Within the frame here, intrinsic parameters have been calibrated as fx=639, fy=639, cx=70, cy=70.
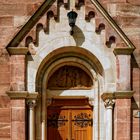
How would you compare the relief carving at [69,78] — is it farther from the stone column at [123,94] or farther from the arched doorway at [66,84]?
the stone column at [123,94]

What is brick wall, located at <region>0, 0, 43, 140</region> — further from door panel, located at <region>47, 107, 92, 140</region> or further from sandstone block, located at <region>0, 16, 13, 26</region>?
door panel, located at <region>47, 107, 92, 140</region>

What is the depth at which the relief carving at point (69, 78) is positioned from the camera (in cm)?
1325

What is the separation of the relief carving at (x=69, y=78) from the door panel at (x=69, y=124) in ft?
1.63

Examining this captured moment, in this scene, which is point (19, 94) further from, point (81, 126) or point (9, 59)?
point (81, 126)

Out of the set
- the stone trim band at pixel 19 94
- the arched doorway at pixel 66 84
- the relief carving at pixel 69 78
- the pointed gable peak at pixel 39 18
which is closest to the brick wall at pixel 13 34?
the stone trim band at pixel 19 94

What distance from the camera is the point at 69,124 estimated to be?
1320 centimetres

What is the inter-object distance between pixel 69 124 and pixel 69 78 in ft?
3.13

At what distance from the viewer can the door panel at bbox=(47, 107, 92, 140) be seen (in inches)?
519

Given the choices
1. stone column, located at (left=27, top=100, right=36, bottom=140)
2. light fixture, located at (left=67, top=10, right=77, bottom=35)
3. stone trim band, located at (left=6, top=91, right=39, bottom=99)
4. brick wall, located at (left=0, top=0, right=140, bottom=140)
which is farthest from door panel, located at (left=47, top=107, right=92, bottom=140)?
light fixture, located at (left=67, top=10, right=77, bottom=35)

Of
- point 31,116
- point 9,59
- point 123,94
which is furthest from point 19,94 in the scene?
point 123,94

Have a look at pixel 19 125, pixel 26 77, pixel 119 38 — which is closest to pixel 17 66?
pixel 26 77

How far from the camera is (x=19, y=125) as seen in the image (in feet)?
40.9

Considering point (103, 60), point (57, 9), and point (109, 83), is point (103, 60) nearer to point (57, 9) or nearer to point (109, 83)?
point (109, 83)

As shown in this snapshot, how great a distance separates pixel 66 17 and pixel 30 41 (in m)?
0.87
